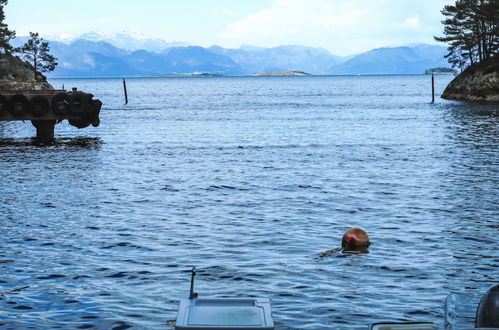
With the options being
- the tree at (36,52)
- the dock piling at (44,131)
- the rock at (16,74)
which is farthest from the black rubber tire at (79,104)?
the tree at (36,52)

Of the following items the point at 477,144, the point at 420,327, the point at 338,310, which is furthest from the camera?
the point at 477,144

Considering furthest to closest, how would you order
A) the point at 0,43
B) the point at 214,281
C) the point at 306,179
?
the point at 0,43 < the point at 306,179 < the point at 214,281

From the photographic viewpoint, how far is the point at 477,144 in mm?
42406

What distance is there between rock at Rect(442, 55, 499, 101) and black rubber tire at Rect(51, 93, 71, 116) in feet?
214

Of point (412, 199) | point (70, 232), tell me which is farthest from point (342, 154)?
point (70, 232)

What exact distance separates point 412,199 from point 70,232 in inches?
486

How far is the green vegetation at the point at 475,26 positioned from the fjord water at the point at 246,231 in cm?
7124

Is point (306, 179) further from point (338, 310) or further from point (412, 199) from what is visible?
point (338, 310)

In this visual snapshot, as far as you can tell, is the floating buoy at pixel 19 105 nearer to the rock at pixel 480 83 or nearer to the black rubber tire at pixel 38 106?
the black rubber tire at pixel 38 106

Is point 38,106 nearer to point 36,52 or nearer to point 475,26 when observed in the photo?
point 475,26

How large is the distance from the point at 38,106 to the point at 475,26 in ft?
290

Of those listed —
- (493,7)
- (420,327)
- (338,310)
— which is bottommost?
(338,310)

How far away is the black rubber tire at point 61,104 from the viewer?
49719 mm

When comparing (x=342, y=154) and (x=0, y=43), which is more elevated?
(x=0, y=43)
